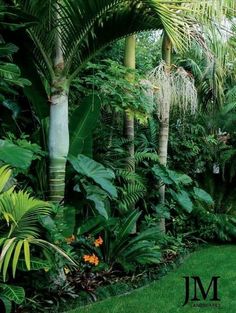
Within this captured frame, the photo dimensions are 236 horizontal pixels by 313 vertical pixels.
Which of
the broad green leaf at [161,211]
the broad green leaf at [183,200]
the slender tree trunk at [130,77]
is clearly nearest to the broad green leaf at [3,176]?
the slender tree trunk at [130,77]

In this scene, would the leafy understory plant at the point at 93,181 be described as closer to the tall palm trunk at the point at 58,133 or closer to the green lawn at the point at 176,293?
the tall palm trunk at the point at 58,133

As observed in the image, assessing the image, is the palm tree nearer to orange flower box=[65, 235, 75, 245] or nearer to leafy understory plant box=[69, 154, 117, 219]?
leafy understory plant box=[69, 154, 117, 219]

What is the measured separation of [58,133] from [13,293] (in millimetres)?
1802

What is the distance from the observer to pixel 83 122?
→ 5418 millimetres

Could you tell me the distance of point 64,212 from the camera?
196 inches

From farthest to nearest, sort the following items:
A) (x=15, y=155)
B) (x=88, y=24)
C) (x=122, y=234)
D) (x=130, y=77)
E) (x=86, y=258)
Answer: (x=130, y=77) → (x=122, y=234) → (x=86, y=258) → (x=88, y=24) → (x=15, y=155)

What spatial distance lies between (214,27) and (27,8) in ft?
7.21

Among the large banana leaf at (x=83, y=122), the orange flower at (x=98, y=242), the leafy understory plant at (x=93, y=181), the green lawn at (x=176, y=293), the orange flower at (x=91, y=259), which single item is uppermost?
the large banana leaf at (x=83, y=122)

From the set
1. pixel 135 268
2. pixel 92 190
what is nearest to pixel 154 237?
pixel 135 268

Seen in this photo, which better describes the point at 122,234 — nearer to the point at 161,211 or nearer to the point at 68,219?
the point at 68,219

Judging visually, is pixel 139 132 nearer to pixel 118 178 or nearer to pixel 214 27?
pixel 118 178

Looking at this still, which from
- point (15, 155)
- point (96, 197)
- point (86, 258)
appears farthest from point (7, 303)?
point (96, 197)

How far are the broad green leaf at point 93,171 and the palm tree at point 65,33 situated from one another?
0.52 feet

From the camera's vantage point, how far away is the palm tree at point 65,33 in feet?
15.6
